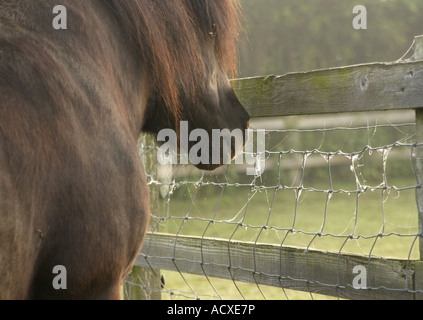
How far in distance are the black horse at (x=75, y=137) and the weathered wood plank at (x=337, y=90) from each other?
0.63m

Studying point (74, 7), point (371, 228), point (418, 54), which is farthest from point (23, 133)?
point (371, 228)

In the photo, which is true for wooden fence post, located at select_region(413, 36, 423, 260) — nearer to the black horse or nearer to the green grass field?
the black horse

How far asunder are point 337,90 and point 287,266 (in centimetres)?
77

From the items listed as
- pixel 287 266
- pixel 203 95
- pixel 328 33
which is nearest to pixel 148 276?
pixel 287 266

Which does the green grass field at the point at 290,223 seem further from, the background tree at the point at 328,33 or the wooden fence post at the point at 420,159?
the wooden fence post at the point at 420,159

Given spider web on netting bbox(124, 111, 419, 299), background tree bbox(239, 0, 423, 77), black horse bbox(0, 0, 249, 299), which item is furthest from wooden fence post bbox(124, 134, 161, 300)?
background tree bbox(239, 0, 423, 77)

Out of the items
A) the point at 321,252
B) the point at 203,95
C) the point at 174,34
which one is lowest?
the point at 321,252

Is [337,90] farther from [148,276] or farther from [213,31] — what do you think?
[148,276]

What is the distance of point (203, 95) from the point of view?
2322mm

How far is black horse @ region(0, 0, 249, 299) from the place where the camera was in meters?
1.44

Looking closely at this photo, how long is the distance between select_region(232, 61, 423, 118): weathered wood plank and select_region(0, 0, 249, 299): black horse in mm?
634

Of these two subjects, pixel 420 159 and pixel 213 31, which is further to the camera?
pixel 213 31

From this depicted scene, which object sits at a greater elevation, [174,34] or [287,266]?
[174,34]
